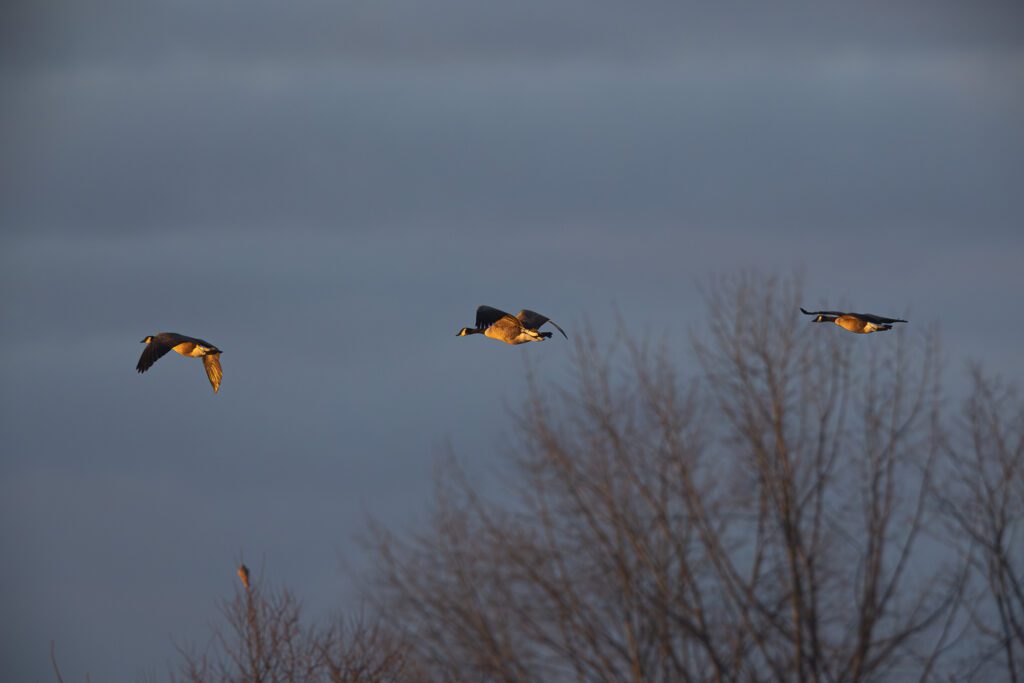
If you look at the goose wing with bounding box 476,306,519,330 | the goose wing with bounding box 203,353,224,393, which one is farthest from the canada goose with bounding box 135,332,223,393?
the goose wing with bounding box 476,306,519,330

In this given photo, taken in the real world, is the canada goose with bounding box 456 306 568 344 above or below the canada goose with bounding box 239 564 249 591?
above

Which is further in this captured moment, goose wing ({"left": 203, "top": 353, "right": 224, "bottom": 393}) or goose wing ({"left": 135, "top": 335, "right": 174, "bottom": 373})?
goose wing ({"left": 203, "top": 353, "right": 224, "bottom": 393})

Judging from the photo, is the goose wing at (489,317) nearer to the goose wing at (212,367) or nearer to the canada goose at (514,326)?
the canada goose at (514,326)

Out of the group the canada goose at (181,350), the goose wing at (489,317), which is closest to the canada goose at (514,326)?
the goose wing at (489,317)

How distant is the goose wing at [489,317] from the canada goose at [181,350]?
4.04 m

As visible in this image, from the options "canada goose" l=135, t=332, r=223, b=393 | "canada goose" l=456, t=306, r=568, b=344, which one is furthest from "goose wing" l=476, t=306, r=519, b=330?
"canada goose" l=135, t=332, r=223, b=393

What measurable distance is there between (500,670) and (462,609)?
807mm

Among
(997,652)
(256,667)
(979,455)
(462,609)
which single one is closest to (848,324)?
(979,455)

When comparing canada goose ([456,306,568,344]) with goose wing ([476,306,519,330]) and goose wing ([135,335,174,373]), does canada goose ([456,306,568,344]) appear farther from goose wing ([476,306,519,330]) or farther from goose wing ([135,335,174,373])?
goose wing ([135,335,174,373])

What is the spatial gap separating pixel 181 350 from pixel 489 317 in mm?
4851

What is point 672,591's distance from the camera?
16.3m

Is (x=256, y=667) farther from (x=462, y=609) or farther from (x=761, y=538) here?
(x=761, y=538)

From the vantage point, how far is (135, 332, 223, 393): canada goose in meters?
21.5

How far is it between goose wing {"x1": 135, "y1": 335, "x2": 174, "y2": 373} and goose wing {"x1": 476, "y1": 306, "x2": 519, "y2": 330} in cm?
444
